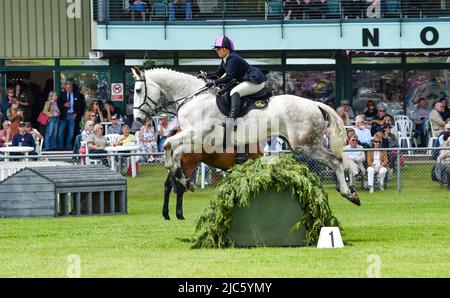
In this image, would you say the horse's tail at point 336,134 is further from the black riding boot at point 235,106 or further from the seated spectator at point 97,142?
the seated spectator at point 97,142

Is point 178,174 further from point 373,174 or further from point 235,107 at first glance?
point 373,174

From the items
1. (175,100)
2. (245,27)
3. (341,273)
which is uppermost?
(245,27)

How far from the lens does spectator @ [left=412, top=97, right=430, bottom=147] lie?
116 ft

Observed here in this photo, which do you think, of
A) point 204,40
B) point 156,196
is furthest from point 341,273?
point 204,40

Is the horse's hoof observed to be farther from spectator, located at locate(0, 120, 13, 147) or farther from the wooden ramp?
spectator, located at locate(0, 120, 13, 147)

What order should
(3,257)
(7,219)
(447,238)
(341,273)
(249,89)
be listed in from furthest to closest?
(7,219) → (249,89) → (447,238) → (3,257) → (341,273)

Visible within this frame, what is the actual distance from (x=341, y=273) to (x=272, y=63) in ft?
76.4

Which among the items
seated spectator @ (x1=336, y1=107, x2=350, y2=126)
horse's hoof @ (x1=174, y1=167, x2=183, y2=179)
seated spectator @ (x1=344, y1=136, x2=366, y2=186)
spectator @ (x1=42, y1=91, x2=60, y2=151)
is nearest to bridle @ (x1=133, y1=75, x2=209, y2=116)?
horse's hoof @ (x1=174, y1=167, x2=183, y2=179)

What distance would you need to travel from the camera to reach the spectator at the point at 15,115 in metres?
32.2

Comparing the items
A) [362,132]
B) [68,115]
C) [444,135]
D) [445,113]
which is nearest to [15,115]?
[68,115]

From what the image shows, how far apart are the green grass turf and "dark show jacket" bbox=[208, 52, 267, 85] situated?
2.18 meters

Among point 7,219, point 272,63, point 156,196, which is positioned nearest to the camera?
point 7,219

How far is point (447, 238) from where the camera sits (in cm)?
1820

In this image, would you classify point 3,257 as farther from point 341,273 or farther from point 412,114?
point 412,114
